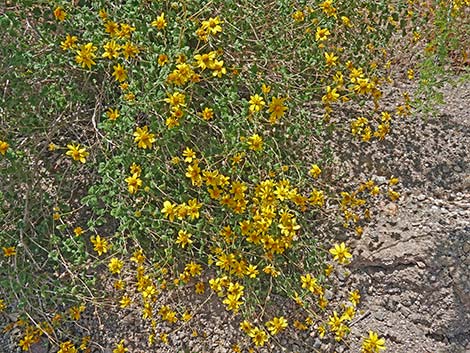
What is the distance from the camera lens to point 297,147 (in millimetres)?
2461

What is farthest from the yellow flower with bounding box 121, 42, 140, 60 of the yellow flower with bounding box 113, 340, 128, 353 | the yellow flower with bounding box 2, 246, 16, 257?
the yellow flower with bounding box 113, 340, 128, 353

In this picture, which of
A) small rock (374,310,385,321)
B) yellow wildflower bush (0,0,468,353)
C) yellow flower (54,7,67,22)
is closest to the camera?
yellow flower (54,7,67,22)

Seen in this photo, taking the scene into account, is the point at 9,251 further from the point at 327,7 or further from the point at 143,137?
the point at 327,7

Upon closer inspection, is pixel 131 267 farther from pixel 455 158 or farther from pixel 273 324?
pixel 455 158

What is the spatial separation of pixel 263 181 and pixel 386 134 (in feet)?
2.65

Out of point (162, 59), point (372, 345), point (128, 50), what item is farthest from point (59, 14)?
point (372, 345)

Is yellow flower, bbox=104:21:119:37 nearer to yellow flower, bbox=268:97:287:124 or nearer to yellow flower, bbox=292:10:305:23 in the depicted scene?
yellow flower, bbox=268:97:287:124

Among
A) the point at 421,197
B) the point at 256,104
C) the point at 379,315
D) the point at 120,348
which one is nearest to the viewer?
the point at 256,104

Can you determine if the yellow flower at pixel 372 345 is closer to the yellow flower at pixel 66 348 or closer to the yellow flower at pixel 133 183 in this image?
the yellow flower at pixel 133 183

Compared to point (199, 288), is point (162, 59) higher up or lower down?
higher up

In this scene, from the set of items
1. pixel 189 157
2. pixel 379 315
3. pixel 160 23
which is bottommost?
pixel 379 315

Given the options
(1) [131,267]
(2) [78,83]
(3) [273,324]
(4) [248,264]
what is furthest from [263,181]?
(2) [78,83]

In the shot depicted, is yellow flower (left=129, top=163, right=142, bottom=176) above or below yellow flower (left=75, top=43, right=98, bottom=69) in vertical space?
below

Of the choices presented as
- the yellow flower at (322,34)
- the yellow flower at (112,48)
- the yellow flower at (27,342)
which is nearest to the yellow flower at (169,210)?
the yellow flower at (112,48)
